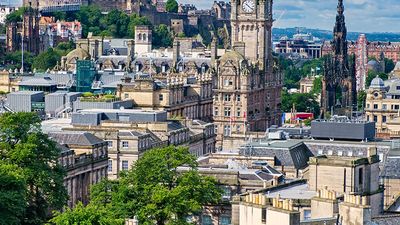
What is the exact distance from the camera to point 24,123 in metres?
86.1

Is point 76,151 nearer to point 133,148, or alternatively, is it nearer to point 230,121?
point 133,148

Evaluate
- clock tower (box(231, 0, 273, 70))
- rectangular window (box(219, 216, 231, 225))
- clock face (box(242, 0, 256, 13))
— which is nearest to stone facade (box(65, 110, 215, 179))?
rectangular window (box(219, 216, 231, 225))

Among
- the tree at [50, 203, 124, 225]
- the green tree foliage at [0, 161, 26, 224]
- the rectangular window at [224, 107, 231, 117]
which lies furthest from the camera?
the rectangular window at [224, 107, 231, 117]

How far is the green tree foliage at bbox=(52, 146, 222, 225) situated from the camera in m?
76.9

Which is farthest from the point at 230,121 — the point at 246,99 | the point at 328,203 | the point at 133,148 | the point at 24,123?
the point at 328,203

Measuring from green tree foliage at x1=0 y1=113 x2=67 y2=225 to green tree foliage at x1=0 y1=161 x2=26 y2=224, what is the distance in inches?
83.7

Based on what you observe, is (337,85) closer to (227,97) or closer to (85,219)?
(227,97)

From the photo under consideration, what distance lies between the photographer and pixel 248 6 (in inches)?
6796

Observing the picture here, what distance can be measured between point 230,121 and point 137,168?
257 feet

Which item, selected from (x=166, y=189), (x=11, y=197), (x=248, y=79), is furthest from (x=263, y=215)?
(x=248, y=79)

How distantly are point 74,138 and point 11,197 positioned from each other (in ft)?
83.6

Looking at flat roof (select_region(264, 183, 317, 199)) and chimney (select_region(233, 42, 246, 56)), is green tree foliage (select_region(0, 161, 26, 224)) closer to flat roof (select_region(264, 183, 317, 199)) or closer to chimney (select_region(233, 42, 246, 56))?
flat roof (select_region(264, 183, 317, 199))

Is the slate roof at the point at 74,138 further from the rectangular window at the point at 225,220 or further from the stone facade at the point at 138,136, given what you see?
the rectangular window at the point at 225,220

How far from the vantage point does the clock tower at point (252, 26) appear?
171875mm
